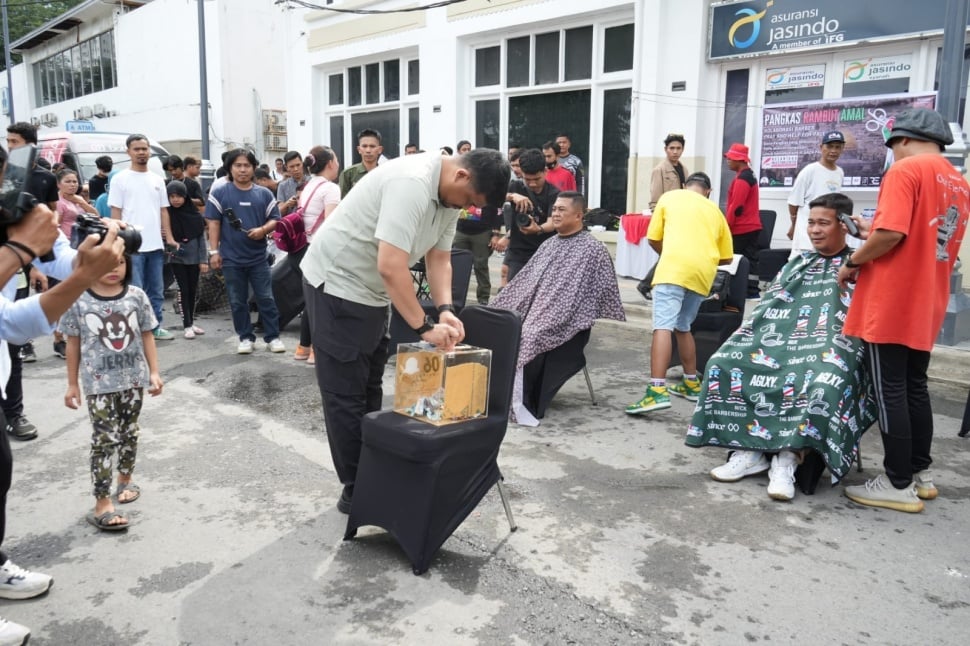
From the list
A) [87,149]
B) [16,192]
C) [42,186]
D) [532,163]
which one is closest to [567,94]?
[532,163]

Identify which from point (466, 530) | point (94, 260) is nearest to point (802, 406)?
point (466, 530)

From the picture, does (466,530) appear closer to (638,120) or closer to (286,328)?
(286,328)

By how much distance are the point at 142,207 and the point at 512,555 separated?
5356mm

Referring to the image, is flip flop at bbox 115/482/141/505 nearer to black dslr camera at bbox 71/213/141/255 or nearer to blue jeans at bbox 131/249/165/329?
black dslr camera at bbox 71/213/141/255

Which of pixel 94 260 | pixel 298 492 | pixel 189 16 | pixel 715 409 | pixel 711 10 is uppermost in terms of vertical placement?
pixel 189 16

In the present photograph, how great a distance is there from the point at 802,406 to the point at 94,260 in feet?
10.5

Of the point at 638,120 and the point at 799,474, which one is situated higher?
the point at 638,120

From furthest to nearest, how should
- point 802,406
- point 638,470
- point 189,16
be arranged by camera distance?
point 189,16 < point 638,470 < point 802,406

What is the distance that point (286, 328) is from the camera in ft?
26.8

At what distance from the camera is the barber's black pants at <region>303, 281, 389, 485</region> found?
3.38m

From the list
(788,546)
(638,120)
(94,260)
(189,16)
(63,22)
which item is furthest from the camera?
(63,22)

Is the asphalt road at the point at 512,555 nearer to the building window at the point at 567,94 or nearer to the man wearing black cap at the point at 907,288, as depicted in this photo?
the man wearing black cap at the point at 907,288

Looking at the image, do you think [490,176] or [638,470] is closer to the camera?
[490,176]

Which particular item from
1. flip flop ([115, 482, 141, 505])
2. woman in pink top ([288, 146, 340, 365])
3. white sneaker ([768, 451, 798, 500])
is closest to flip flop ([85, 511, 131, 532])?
flip flop ([115, 482, 141, 505])
